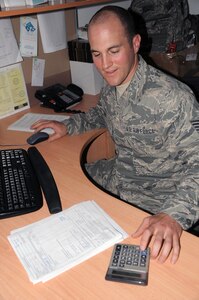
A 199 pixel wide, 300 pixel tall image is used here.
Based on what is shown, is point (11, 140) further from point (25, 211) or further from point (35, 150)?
point (25, 211)

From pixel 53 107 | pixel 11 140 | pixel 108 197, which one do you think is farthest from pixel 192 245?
pixel 53 107

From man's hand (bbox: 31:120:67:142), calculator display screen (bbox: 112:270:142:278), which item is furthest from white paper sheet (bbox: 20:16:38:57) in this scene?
calculator display screen (bbox: 112:270:142:278)

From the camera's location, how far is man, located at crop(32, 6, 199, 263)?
0.92 meters

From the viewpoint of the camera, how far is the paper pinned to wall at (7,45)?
1537 millimetres

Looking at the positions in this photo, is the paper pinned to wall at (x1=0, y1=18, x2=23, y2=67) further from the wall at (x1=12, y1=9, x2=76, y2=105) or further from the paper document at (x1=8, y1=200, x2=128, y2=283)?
the paper document at (x1=8, y1=200, x2=128, y2=283)

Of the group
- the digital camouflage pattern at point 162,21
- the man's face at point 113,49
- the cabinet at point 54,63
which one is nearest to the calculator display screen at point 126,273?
the man's face at point 113,49

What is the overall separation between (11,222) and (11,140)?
0.56 meters

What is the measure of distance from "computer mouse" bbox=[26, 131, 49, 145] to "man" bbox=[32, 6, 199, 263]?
3 cm

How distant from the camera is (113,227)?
85 centimetres

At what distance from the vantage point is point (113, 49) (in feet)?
3.59

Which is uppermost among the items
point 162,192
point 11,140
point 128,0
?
point 128,0

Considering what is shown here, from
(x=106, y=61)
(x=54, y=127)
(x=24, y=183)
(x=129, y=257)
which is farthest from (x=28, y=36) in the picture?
(x=129, y=257)

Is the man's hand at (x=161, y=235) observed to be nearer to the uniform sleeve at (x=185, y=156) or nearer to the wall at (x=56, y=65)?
the uniform sleeve at (x=185, y=156)

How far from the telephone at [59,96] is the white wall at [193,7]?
116 centimetres
